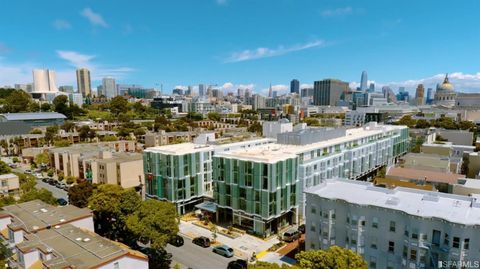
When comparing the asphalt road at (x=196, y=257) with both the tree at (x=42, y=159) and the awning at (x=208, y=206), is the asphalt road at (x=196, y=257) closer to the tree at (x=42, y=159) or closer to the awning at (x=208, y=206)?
the awning at (x=208, y=206)

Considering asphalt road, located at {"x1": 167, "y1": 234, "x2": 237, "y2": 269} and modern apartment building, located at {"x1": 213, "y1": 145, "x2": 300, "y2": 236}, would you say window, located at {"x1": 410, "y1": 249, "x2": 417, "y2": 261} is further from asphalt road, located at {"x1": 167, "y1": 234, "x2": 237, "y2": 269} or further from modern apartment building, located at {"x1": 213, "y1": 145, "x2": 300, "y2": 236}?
asphalt road, located at {"x1": 167, "y1": 234, "x2": 237, "y2": 269}

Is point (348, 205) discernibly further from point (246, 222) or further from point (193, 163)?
point (193, 163)

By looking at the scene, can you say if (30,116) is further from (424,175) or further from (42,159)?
(424,175)

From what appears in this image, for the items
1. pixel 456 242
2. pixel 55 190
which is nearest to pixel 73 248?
pixel 456 242

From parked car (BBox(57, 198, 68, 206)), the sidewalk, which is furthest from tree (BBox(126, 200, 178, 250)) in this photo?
parked car (BBox(57, 198, 68, 206))

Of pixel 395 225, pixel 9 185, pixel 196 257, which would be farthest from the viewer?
pixel 9 185

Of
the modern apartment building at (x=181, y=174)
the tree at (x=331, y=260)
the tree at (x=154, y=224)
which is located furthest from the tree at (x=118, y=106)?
the tree at (x=331, y=260)

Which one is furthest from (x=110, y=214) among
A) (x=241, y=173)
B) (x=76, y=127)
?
(x=76, y=127)

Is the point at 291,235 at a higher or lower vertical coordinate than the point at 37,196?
lower
